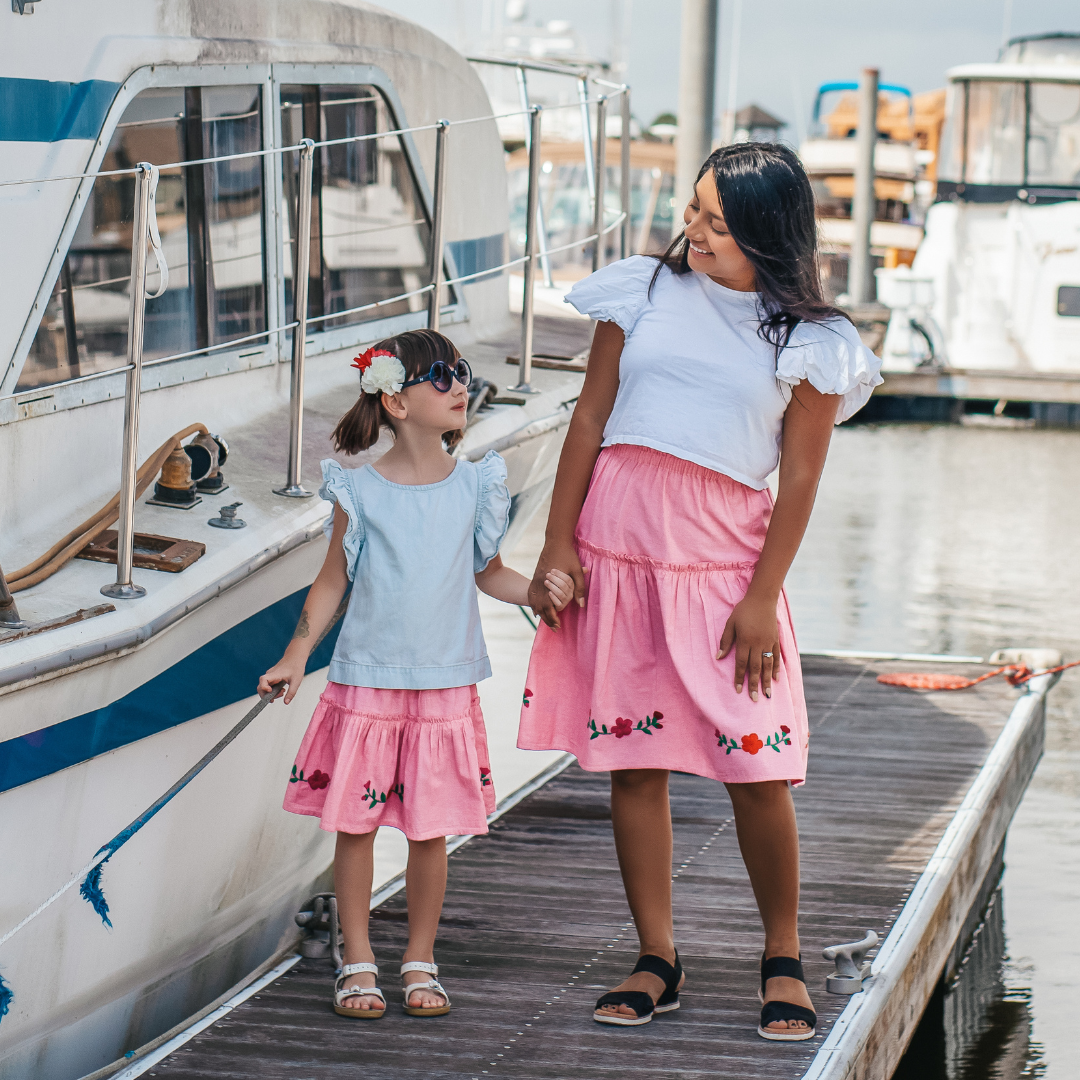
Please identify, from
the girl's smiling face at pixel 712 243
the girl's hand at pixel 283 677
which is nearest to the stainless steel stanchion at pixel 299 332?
the girl's hand at pixel 283 677

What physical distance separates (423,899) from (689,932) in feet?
2.72

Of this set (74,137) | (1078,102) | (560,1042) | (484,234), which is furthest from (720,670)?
(1078,102)

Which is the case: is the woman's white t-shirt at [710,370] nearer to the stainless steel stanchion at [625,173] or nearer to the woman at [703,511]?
the woman at [703,511]

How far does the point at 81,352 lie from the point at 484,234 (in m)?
2.09

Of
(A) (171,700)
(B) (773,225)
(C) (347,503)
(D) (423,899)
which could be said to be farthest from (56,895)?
(B) (773,225)

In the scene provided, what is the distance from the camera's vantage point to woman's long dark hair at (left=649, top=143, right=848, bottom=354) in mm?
2502

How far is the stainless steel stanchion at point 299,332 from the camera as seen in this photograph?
3.02 metres

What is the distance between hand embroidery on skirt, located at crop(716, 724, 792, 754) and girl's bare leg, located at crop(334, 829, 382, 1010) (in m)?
0.68

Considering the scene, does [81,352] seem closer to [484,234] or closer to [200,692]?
[200,692]

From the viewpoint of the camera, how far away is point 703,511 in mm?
2596

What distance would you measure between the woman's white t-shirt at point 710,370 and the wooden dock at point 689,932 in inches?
42.7

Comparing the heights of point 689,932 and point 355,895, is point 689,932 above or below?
below

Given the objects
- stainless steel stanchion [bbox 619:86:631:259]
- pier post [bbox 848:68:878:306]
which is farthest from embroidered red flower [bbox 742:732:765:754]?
pier post [bbox 848:68:878:306]

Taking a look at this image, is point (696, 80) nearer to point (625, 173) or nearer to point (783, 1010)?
point (625, 173)
